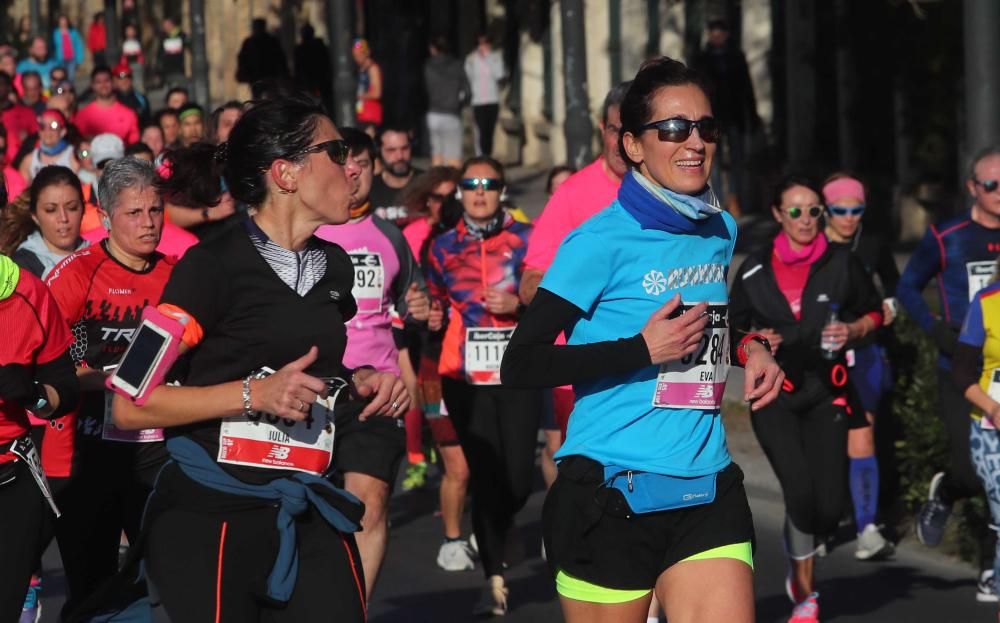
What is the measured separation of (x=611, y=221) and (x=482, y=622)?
3421 millimetres

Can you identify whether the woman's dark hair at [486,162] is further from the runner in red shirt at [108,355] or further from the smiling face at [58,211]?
the runner in red shirt at [108,355]

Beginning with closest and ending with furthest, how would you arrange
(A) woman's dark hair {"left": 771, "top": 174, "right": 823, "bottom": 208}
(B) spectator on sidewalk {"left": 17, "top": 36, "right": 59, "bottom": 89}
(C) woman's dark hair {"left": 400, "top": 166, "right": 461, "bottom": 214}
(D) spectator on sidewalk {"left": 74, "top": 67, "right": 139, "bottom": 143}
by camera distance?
(A) woman's dark hair {"left": 771, "top": 174, "right": 823, "bottom": 208} < (C) woman's dark hair {"left": 400, "top": 166, "right": 461, "bottom": 214} < (D) spectator on sidewalk {"left": 74, "top": 67, "right": 139, "bottom": 143} < (B) spectator on sidewalk {"left": 17, "top": 36, "right": 59, "bottom": 89}

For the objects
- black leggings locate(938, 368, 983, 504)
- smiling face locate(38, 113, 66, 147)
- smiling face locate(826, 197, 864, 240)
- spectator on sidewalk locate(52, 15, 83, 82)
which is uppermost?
spectator on sidewalk locate(52, 15, 83, 82)

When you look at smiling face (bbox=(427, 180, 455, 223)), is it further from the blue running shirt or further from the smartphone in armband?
the smartphone in armband

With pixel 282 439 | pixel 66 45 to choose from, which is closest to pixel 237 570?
pixel 282 439

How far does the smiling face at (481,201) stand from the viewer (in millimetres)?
8828

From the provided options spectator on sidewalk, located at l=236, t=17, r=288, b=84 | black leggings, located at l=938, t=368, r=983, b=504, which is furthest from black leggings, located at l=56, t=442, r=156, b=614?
spectator on sidewalk, located at l=236, t=17, r=288, b=84

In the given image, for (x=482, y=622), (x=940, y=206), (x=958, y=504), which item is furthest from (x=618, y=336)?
(x=940, y=206)

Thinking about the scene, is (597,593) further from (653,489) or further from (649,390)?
(649,390)

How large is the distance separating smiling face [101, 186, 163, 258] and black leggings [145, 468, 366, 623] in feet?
7.03

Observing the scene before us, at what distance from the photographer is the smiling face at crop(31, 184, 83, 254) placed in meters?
8.12

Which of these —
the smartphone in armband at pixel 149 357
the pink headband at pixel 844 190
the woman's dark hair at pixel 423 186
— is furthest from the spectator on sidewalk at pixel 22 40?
the smartphone in armband at pixel 149 357

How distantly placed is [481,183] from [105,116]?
9886 millimetres

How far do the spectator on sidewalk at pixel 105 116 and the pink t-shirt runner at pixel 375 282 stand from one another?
10.1m
